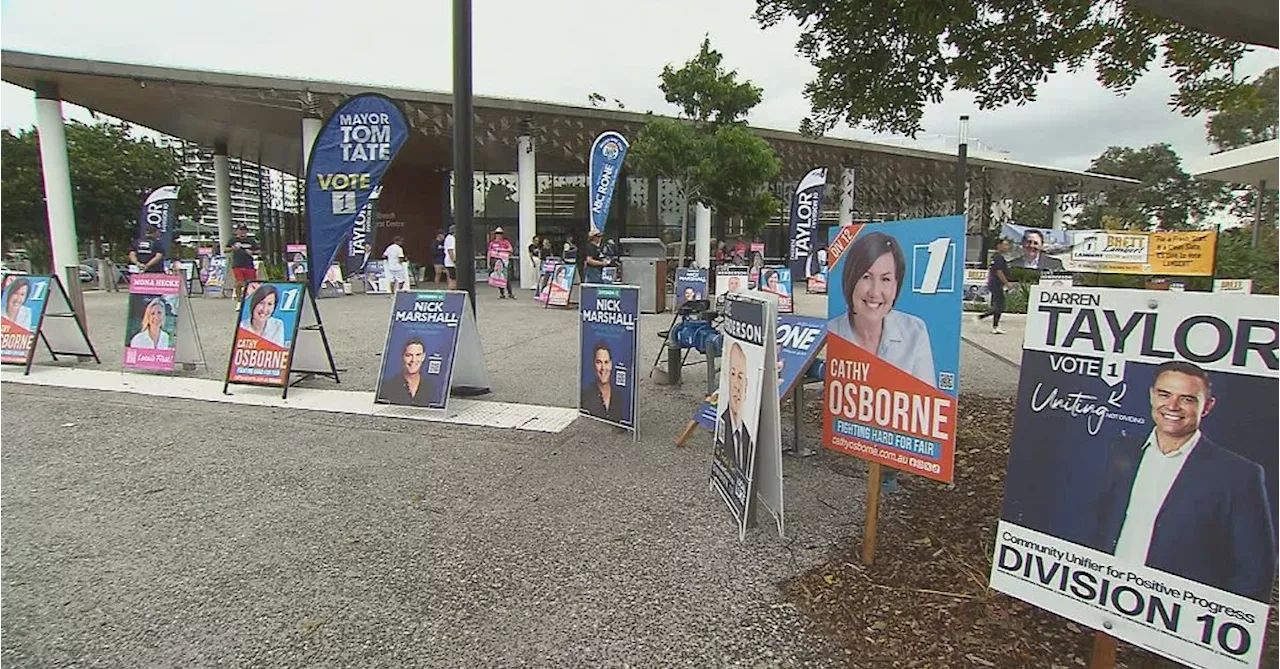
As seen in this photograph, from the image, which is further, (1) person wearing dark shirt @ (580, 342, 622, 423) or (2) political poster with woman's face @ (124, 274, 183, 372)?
(2) political poster with woman's face @ (124, 274, 183, 372)

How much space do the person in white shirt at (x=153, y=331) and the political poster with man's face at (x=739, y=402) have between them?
680cm

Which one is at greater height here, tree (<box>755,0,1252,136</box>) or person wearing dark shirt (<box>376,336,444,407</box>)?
tree (<box>755,0,1252,136</box>)

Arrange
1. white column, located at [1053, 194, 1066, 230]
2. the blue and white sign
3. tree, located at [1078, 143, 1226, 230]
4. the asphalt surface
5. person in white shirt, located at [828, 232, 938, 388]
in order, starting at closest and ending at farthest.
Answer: the asphalt surface → person in white shirt, located at [828, 232, 938, 388] → the blue and white sign → white column, located at [1053, 194, 1066, 230] → tree, located at [1078, 143, 1226, 230]

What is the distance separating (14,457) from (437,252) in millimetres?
16181

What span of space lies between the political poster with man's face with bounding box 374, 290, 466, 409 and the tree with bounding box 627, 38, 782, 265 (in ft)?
38.6

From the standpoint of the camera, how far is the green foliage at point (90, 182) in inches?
1191

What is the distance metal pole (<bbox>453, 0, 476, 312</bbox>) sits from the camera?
6262 mm

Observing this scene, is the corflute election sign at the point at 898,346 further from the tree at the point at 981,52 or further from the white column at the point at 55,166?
the white column at the point at 55,166

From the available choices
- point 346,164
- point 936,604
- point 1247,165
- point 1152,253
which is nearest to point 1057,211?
point 1247,165

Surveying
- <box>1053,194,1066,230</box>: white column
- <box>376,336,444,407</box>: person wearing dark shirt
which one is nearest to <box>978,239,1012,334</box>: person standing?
<box>376,336,444,407</box>: person wearing dark shirt

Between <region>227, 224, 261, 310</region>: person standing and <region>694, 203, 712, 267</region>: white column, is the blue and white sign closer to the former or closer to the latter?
<region>227, 224, 261, 310</region>: person standing

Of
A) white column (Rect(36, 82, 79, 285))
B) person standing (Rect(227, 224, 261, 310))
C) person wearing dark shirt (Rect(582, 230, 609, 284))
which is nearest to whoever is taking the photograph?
person standing (Rect(227, 224, 261, 310))

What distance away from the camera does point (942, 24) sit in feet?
14.6
